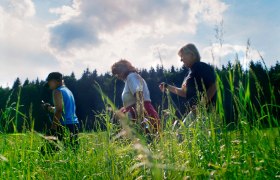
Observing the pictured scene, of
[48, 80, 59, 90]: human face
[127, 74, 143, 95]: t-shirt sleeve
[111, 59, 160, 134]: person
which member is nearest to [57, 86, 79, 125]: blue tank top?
[48, 80, 59, 90]: human face

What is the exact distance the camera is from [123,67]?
5.40 meters

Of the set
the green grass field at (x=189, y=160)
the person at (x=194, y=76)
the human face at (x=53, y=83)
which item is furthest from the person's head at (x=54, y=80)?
the green grass field at (x=189, y=160)

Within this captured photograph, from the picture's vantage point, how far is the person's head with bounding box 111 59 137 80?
538 centimetres

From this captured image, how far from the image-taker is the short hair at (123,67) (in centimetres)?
538

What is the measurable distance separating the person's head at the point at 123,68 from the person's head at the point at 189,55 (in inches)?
31.2

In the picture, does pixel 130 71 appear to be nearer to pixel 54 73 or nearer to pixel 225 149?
pixel 54 73

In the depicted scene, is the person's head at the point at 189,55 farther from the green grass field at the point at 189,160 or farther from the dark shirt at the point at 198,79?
the green grass field at the point at 189,160

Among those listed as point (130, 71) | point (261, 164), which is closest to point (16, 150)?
point (261, 164)

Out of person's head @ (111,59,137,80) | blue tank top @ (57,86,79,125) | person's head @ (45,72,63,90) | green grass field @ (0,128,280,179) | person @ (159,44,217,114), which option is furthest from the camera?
person's head @ (45,72,63,90)

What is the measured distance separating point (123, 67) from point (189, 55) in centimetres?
98

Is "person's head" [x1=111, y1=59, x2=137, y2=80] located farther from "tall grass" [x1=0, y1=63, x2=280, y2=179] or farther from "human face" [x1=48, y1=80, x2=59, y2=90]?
Answer: "tall grass" [x1=0, y1=63, x2=280, y2=179]

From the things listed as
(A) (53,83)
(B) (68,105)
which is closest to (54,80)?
(A) (53,83)

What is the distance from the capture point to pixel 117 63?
550 cm

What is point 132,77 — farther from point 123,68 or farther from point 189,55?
point 189,55
